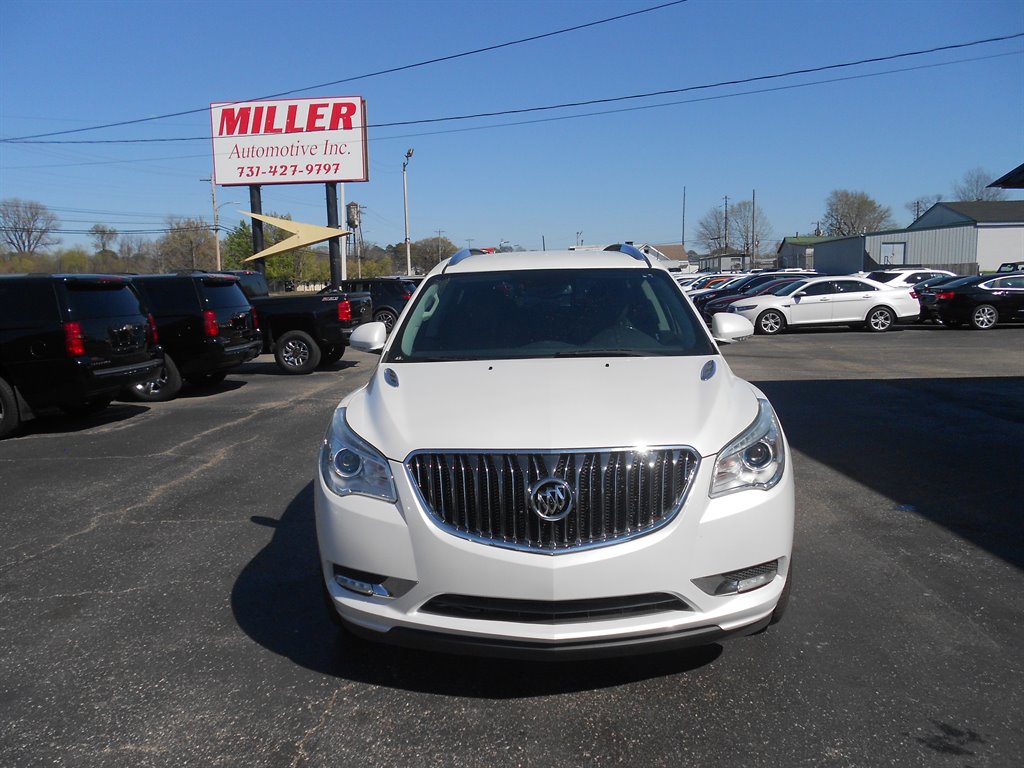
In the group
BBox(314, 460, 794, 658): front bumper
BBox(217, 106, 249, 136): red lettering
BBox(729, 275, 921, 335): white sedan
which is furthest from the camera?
BBox(217, 106, 249, 136): red lettering

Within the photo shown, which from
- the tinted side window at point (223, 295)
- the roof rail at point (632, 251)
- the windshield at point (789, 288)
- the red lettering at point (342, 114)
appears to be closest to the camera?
the roof rail at point (632, 251)

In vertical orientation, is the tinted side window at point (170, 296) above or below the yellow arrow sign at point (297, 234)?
below

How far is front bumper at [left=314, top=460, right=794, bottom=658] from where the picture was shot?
110 inches

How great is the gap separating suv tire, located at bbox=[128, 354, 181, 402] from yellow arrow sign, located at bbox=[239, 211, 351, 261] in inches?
616

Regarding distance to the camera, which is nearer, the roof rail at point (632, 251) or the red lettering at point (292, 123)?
the roof rail at point (632, 251)

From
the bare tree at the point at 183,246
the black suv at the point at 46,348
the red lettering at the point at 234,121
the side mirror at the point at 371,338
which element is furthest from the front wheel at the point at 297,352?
the bare tree at the point at 183,246

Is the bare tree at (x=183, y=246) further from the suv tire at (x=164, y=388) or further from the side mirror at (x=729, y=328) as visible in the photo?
the side mirror at (x=729, y=328)

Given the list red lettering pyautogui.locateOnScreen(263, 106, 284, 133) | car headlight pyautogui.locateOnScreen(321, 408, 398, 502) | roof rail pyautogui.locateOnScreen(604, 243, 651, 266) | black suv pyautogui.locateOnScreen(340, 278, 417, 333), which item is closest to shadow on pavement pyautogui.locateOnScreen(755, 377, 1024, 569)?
roof rail pyautogui.locateOnScreen(604, 243, 651, 266)

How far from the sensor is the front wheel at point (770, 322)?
21.7 meters

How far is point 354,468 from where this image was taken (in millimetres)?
3139

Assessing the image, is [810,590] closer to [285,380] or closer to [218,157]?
[285,380]

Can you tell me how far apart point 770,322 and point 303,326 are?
513 inches

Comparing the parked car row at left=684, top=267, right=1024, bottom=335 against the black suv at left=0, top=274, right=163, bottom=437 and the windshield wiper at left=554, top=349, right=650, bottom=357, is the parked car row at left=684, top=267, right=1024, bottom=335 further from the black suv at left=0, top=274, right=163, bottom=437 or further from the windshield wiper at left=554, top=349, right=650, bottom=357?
the windshield wiper at left=554, top=349, right=650, bottom=357

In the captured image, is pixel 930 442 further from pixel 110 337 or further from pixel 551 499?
pixel 110 337
